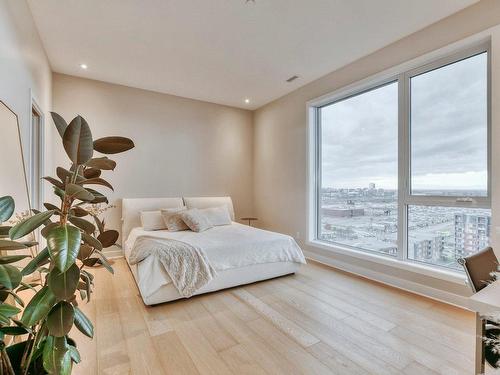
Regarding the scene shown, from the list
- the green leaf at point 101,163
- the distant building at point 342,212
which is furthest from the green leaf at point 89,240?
the distant building at point 342,212

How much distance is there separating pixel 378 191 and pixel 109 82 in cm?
445

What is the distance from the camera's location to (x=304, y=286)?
3.04m

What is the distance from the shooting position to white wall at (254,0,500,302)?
2.39 metres

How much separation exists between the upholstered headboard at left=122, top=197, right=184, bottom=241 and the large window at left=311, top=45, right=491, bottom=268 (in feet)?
Result: 9.62

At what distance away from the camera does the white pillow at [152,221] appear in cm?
392

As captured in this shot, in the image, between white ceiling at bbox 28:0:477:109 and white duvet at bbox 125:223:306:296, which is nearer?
white ceiling at bbox 28:0:477:109

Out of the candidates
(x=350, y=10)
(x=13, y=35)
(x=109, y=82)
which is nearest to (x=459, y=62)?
(x=350, y=10)

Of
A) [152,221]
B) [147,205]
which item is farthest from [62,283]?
[147,205]

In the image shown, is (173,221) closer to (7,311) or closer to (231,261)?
(231,261)

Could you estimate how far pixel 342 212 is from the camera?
386 cm

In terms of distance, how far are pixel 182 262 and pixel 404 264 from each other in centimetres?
252

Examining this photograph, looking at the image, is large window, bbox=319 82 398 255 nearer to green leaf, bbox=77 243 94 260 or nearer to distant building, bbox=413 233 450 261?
distant building, bbox=413 233 450 261

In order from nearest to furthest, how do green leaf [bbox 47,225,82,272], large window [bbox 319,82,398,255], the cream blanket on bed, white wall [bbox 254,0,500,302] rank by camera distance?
green leaf [bbox 47,225,82,272], white wall [bbox 254,0,500,302], the cream blanket on bed, large window [bbox 319,82,398,255]

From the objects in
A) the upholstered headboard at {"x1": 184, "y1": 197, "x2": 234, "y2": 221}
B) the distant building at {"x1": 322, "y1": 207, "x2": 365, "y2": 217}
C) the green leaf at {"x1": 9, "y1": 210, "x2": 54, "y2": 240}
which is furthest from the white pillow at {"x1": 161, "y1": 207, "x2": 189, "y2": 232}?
the green leaf at {"x1": 9, "y1": 210, "x2": 54, "y2": 240}
